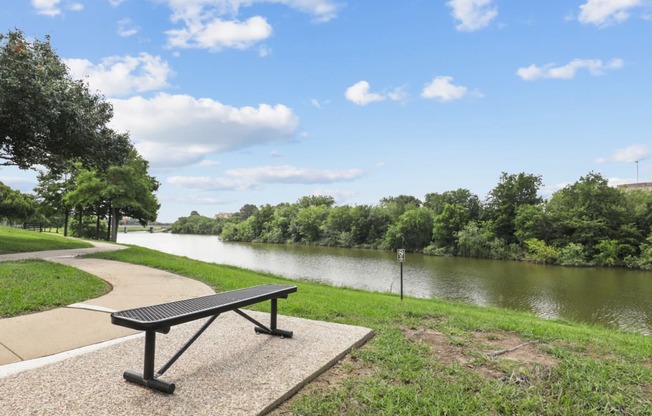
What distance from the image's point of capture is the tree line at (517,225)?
33750 millimetres

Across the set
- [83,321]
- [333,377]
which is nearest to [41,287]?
[83,321]

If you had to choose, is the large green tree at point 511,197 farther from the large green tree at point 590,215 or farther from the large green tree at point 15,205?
the large green tree at point 15,205

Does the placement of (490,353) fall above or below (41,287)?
below

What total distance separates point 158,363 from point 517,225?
42.6 m

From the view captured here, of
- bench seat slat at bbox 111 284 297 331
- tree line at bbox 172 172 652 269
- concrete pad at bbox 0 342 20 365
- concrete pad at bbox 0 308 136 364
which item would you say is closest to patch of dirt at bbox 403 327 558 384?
bench seat slat at bbox 111 284 297 331

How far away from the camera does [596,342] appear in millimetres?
4797

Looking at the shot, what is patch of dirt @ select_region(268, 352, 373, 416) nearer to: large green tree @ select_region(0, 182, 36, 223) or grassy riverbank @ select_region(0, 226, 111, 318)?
grassy riverbank @ select_region(0, 226, 111, 318)

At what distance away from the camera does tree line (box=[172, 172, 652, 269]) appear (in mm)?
33750

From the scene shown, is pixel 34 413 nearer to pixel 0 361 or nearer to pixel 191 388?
pixel 191 388

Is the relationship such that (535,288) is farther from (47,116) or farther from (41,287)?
(47,116)

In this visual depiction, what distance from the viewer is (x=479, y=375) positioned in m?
3.43

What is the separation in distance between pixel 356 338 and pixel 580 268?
33.5m

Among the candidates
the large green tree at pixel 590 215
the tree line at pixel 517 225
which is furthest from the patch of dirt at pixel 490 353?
the large green tree at pixel 590 215

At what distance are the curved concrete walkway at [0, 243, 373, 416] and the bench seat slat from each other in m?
0.51
